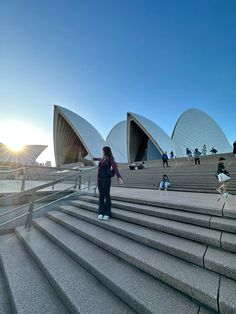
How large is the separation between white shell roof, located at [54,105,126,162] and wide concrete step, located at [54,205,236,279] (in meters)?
30.5

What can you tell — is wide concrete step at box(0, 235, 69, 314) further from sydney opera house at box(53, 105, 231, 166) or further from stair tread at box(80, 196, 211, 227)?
sydney opera house at box(53, 105, 231, 166)

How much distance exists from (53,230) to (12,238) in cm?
86

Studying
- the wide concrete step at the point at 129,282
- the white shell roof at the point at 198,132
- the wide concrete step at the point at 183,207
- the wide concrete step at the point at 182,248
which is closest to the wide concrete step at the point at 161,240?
the wide concrete step at the point at 182,248

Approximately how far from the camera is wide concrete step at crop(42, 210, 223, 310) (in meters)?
1.35

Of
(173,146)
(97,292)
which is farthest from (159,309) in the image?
(173,146)

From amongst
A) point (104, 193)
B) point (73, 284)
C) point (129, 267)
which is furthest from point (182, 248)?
point (104, 193)

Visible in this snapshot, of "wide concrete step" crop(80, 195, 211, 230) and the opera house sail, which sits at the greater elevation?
the opera house sail

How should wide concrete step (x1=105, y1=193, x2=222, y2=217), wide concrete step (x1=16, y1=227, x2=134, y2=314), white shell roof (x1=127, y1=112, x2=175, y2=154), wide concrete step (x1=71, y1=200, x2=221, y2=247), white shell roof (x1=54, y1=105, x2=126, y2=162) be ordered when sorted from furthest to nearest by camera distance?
white shell roof (x1=54, y1=105, x2=126, y2=162)
white shell roof (x1=127, y1=112, x2=175, y2=154)
wide concrete step (x1=105, y1=193, x2=222, y2=217)
wide concrete step (x1=71, y1=200, x2=221, y2=247)
wide concrete step (x1=16, y1=227, x2=134, y2=314)

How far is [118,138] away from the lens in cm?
4494

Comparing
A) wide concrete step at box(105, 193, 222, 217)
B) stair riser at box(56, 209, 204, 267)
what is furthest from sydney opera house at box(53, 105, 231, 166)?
stair riser at box(56, 209, 204, 267)

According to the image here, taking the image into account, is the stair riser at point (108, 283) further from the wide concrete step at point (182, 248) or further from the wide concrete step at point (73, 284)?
the wide concrete step at point (182, 248)

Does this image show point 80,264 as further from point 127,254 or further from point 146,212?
point 146,212

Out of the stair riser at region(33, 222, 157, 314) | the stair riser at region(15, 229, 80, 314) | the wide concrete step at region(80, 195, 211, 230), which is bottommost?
the stair riser at region(15, 229, 80, 314)

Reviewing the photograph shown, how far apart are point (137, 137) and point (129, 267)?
35.7 m
